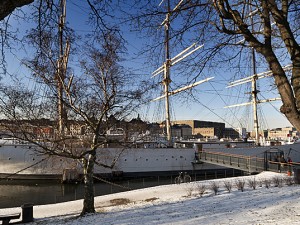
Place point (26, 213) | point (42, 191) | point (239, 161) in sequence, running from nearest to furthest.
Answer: point (26, 213) → point (42, 191) → point (239, 161)

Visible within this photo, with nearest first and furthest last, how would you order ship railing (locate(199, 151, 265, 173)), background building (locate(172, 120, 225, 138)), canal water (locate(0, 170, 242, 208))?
canal water (locate(0, 170, 242, 208)) → ship railing (locate(199, 151, 265, 173)) → background building (locate(172, 120, 225, 138))

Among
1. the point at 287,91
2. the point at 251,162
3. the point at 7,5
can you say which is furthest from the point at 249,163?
the point at 7,5

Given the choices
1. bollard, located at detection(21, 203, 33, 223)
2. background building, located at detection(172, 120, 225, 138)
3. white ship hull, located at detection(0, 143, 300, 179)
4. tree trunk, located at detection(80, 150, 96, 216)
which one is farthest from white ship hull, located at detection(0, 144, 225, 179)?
background building, located at detection(172, 120, 225, 138)

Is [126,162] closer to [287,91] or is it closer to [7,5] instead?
[287,91]

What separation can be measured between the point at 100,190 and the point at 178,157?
1409 cm

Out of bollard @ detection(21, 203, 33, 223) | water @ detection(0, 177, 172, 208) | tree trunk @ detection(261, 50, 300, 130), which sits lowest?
water @ detection(0, 177, 172, 208)

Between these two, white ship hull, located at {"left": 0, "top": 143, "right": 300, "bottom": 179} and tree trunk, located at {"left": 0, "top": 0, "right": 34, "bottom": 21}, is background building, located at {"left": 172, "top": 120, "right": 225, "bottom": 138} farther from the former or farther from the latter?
tree trunk, located at {"left": 0, "top": 0, "right": 34, "bottom": 21}

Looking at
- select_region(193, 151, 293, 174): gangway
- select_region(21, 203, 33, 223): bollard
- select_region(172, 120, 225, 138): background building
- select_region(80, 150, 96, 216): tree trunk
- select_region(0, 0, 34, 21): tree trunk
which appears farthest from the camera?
select_region(172, 120, 225, 138): background building

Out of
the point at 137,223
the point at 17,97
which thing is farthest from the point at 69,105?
the point at 137,223

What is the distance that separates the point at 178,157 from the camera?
110 feet

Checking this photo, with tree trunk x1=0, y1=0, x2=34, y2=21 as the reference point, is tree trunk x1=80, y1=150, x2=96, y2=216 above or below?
below

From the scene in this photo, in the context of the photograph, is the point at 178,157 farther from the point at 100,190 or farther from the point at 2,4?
the point at 2,4

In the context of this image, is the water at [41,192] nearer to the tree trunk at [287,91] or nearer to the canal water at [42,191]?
the canal water at [42,191]

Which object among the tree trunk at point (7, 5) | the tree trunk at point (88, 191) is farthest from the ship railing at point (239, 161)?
the tree trunk at point (7, 5)
